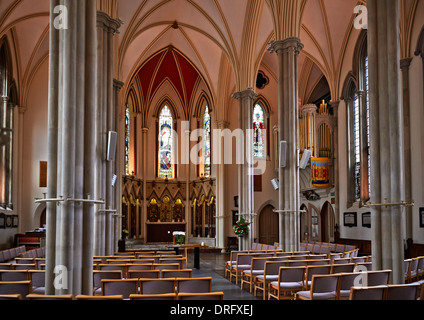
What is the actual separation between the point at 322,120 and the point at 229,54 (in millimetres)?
6026

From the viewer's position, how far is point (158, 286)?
20.1 ft

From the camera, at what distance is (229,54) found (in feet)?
72.0

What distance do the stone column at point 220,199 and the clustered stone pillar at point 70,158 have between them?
19440 millimetres

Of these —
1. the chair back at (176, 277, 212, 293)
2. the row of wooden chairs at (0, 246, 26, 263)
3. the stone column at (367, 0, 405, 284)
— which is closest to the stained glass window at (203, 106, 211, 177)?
the row of wooden chairs at (0, 246, 26, 263)

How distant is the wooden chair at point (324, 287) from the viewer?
6574 mm

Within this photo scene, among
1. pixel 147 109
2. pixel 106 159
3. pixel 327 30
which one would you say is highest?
pixel 327 30

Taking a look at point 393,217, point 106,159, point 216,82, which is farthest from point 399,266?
point 216,82

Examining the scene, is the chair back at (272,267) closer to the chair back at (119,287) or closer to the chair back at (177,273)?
the chair back at (177,273)

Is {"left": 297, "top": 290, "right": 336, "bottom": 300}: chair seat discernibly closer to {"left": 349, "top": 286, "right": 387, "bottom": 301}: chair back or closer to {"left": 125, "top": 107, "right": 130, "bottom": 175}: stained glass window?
{"left": 349, "top": 286, "right": 387, "bottom": 301}: chair back

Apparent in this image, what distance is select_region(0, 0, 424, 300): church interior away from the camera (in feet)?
27.0

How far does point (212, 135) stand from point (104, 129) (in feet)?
55.4

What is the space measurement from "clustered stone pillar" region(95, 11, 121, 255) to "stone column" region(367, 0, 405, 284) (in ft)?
24.6

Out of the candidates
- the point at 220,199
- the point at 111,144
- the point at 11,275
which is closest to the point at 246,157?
the point at 220,199
